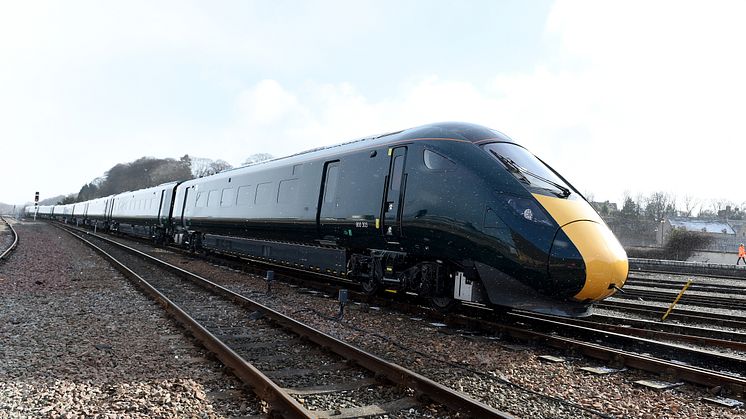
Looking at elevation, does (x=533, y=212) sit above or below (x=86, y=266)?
above

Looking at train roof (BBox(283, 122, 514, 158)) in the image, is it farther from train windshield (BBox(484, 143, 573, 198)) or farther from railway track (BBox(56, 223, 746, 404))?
railway track (BBox(56, 223, 746, 404))

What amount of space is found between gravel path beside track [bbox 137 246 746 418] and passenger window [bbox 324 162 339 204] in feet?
9.43

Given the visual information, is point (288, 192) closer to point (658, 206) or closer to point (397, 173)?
point (397, 173)

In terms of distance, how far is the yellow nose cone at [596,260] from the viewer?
6.63 meters

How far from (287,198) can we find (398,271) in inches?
180

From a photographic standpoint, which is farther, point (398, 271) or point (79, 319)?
point (398, 271)

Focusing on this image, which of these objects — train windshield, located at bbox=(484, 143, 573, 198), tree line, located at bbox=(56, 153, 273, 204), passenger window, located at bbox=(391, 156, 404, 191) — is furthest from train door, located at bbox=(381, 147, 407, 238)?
tree line, located at bbox=(56, 153, 273, 204)

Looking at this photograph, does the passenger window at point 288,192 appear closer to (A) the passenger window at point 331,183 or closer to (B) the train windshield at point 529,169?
(A) the passenger window at point 331,183

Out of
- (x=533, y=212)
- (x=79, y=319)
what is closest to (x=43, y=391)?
(x=79, y=319)

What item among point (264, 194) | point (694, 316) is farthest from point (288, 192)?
point (694, 316)

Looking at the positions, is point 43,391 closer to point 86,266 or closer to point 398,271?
point 398,271

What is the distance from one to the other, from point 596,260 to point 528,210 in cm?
109

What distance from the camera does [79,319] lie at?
8.00 meters

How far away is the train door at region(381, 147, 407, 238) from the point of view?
28.5 ft
